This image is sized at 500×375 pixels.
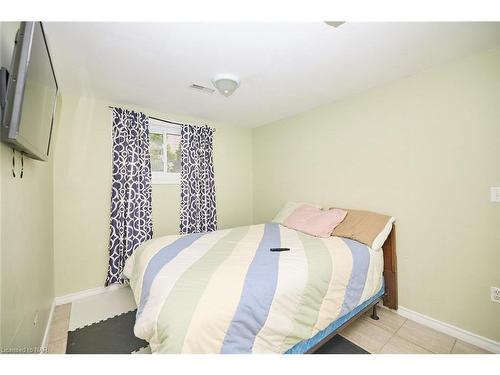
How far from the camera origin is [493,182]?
1.66 meters

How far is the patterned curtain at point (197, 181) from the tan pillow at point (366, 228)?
184cm

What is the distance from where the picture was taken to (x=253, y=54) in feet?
5.69

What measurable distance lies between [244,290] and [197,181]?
2.25 m

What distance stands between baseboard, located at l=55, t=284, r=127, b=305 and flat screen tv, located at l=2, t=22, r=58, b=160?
2032 millimetres

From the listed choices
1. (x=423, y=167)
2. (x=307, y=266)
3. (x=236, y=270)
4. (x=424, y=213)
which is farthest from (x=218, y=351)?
(x=423, y=167)

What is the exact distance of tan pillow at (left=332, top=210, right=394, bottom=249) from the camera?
2.07m

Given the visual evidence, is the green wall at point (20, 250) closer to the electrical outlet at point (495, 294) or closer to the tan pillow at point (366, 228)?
the tan pillow at point (366, 228)

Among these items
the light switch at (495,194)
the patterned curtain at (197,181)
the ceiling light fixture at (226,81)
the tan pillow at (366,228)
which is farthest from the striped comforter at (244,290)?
the ceiling light fixture at (226,81)

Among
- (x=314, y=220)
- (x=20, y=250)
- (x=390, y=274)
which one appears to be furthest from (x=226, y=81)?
(x=390, y=274)

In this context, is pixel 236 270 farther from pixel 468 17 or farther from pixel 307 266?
pixel 468 17

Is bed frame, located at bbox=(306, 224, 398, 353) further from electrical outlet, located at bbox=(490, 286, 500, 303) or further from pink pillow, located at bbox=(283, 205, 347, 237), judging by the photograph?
electrical outlet, located at bbox=(490, 286, 500, 303)

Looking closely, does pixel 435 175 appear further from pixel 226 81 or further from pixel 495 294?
pixel 226 81

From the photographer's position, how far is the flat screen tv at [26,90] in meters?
0.84

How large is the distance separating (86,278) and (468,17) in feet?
12.2
